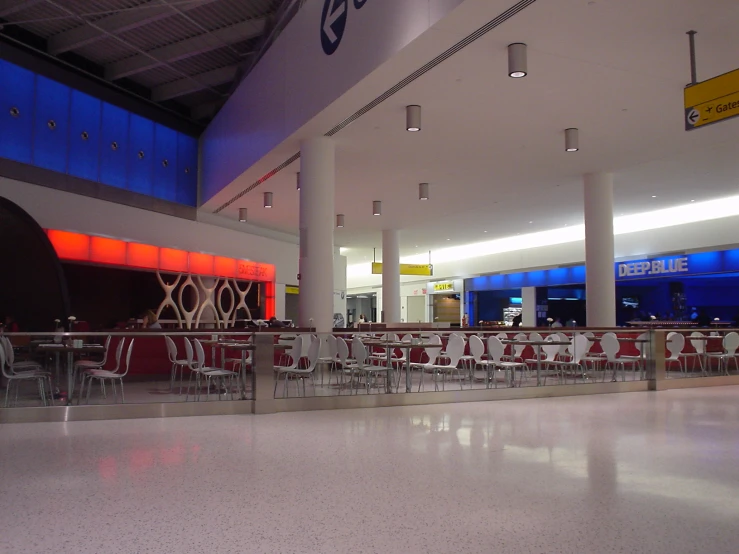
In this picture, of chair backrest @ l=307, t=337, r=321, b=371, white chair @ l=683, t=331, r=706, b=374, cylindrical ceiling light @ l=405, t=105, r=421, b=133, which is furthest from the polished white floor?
cylindrical ceiling light @ l=405, t=105, r=421, b=133

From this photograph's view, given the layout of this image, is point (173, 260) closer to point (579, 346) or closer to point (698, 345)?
point (579, 346)

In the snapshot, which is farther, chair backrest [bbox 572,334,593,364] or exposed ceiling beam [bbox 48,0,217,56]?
exposed ceiling beam [bbox 48,0,217,56]

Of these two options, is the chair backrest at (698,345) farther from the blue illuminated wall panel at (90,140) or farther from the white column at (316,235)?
the blue illuminated wall panel at (90,140)

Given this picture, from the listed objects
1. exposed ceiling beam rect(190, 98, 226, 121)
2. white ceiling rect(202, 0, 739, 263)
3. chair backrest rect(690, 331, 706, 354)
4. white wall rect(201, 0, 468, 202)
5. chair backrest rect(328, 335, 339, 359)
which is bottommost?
chair backrest rect(690, 331, 706, 354)

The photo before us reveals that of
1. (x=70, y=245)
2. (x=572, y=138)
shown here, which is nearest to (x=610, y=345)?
(x=572, y=138)

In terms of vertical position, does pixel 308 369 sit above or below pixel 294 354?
below

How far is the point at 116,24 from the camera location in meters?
11.2

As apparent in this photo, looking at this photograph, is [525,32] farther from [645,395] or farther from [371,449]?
[645,395]

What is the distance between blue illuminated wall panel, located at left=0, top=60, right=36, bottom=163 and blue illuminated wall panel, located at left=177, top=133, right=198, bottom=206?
4.05 m

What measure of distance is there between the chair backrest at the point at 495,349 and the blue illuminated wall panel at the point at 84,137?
9508 mm

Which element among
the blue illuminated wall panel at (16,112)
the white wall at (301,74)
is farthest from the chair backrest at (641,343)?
the blue illuminated wall panel at (16,112)

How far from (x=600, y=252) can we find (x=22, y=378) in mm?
10497

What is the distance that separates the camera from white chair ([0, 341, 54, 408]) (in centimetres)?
651

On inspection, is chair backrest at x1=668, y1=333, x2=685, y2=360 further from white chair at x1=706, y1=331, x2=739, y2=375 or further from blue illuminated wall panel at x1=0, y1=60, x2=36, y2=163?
blue illuminated wall panel at x1=0, y1=60, x2=36, y2=163
